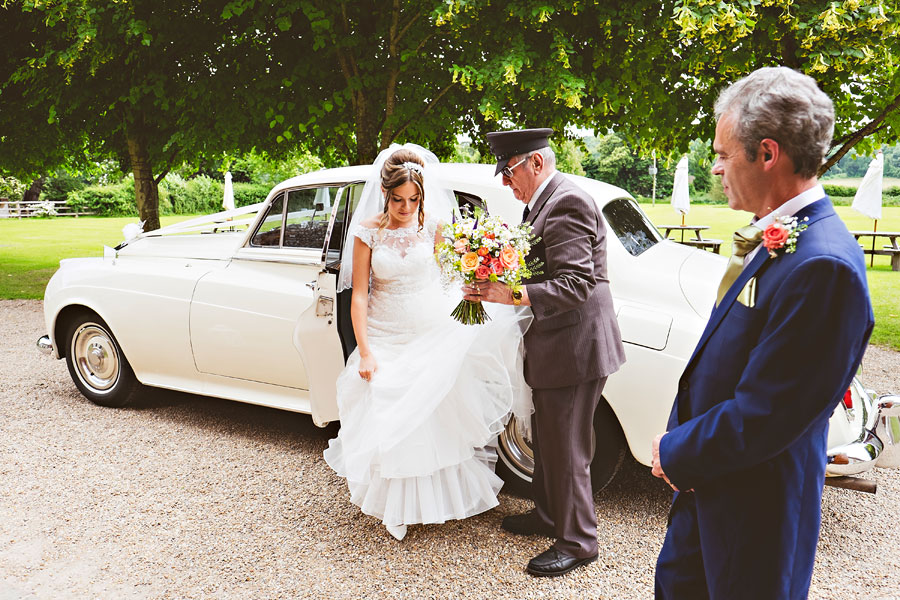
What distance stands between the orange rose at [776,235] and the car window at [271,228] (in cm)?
404

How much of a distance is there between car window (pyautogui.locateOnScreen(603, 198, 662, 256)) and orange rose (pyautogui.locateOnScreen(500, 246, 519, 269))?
135 centimetres

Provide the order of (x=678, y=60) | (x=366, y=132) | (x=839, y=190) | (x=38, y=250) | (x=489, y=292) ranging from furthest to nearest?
1. (x=839, y=190)
2. (x=38, y=250)
3. (x=366, y=132)
4. (x=678, y=60)
5. (x=489, y=292)

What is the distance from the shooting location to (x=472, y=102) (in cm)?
1074

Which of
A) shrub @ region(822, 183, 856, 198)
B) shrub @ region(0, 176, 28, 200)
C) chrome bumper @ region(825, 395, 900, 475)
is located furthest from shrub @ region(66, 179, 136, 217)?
shrub @ region(822, 183, 856, 198)

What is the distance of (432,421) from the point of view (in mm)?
3768

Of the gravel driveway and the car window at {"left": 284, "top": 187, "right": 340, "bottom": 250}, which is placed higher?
the car window at {"left": 284, "top": 187, "right": 340, "bottom": 250}

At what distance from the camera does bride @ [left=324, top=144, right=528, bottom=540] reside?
375 centimetres

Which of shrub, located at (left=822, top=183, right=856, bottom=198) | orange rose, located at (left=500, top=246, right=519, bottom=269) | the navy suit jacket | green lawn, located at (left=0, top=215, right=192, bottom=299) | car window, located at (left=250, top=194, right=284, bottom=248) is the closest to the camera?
the navy suit jacket

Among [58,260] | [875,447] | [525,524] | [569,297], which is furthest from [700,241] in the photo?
[58,260]

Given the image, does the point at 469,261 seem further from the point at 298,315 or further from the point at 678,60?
the point at 678,60

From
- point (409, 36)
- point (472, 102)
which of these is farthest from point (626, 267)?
point (472, 102)

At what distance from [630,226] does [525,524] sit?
2.00 m

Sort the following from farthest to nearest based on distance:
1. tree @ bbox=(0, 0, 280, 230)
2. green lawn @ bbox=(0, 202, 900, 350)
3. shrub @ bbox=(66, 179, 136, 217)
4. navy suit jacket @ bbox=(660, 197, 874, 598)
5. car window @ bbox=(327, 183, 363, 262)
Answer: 1. shrub @ bbox=(66, 179, 136, 217)
2. green lawn @ bbox=(0, 202, 900, 350)
3. tree @ bbox=(0, 0, 280, 230)
4. car window @ bbox=(327, 183, 363, 262)
5. navy suit jacket @ bbox=(660, 197, 874, 598)

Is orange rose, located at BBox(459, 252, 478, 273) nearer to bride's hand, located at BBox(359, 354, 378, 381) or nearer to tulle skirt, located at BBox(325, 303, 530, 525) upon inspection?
tulle skirt, located at BBox(325, 303, 530, 525)
